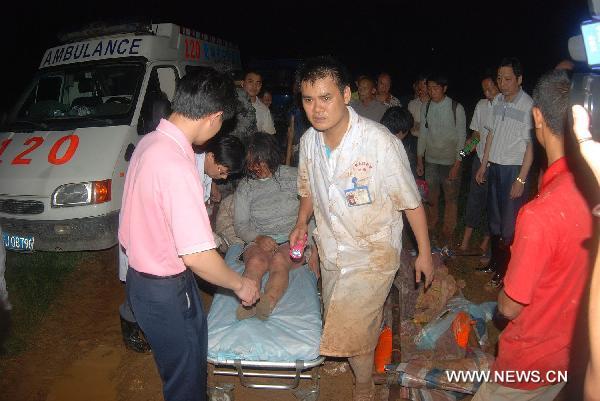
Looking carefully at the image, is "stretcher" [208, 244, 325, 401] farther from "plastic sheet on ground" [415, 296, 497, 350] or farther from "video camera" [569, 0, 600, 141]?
"video camera" [569, 0, 600, 141]

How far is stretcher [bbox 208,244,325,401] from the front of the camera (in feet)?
9.21

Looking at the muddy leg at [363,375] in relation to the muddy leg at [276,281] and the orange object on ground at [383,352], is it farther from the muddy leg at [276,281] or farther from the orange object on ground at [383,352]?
the muddy leg at [276,281]

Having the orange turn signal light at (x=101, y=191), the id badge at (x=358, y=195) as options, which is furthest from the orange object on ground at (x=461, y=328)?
the orange turn signal light at (x=101, y=191)

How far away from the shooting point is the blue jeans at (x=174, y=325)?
7.09 ft

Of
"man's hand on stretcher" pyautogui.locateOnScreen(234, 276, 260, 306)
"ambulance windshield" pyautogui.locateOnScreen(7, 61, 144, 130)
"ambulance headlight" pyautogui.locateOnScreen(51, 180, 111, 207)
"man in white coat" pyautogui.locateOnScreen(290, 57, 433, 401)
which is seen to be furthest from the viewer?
"ambulance windshield" pyautogui.locateOnScreen(7, 61, 144, 130)

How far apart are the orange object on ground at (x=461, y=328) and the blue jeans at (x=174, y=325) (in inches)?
79.4

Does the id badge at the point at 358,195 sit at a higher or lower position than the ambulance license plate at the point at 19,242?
higher

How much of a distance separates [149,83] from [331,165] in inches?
140

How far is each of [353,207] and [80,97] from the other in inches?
173

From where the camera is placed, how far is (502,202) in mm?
4414

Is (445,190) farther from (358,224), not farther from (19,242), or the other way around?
(19,242)

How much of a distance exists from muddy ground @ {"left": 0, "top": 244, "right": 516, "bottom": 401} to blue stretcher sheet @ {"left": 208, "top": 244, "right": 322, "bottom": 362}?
1.76 ft

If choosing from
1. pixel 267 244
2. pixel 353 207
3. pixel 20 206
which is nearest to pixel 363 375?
pixel 353 207

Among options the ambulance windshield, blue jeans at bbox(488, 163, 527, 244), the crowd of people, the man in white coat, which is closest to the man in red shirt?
the crowd of people
